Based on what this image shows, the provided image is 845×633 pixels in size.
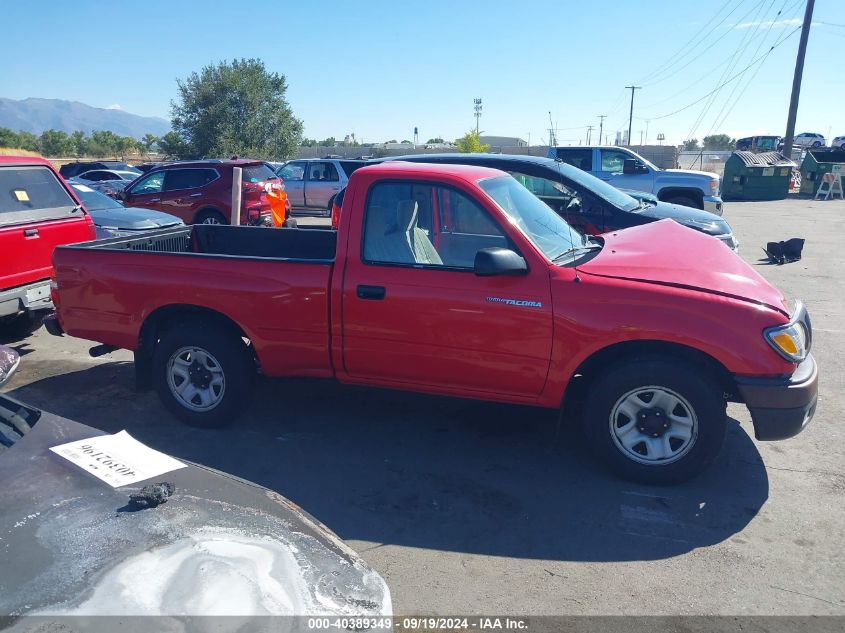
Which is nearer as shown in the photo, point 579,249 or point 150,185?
point 579,249

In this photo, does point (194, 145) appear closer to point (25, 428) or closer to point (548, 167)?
point (548, 167)

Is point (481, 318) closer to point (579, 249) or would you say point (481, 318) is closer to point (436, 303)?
point (436, 303)

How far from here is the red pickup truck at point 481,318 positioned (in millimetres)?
4062

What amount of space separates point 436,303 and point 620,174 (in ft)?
35.6

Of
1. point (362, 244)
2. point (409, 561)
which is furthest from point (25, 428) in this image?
point (362, 244)

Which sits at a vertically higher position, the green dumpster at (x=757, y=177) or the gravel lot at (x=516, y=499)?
the green dumpster at (x=757, y=177)

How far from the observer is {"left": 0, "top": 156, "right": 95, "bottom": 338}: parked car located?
677cm

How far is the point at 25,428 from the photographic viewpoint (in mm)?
2742

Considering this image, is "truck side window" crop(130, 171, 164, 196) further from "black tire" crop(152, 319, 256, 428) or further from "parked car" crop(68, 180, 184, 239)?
"black tire" crop(152, 319, 256, 428)

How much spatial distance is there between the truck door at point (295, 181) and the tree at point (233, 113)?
2160cm

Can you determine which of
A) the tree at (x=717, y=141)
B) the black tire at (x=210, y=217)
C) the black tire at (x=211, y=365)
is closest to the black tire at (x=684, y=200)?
the black tire at (x=210, y=217)

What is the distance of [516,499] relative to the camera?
164 inches

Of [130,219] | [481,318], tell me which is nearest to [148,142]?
[130,219]

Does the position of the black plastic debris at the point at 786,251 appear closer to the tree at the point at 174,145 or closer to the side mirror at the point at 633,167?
the side mirror at the point at 633,167
